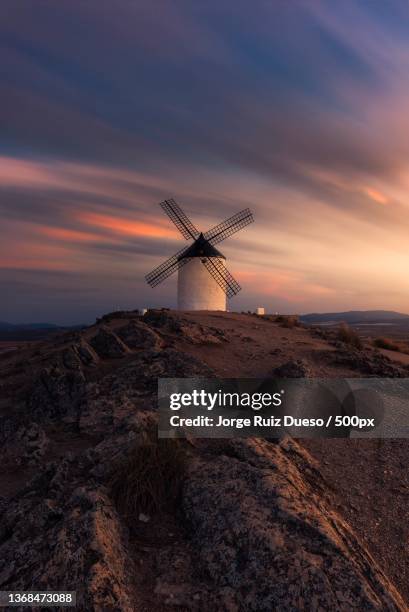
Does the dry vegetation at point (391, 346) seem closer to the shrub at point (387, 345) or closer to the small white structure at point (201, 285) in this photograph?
the shrub at point (387, 345)

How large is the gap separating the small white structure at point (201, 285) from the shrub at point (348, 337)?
14323 mm

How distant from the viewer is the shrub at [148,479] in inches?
262

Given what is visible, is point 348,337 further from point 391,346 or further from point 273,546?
point 273,546

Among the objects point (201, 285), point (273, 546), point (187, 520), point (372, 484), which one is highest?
point (201, 285)

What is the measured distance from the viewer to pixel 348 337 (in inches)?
964

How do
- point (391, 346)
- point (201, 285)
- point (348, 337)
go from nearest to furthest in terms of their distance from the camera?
point (348, 337)
point (391, 346)
point (201, 285)

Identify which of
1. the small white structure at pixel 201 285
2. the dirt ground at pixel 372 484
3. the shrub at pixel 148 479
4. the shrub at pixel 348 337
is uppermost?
the small white structure at pixel 201 285

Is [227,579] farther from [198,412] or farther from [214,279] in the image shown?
[214,279]

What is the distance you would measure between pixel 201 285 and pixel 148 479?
3189cm

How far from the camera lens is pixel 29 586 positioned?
16.9 feet

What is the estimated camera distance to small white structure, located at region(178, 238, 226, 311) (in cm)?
3841

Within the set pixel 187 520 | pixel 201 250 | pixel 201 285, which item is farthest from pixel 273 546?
pixel 201 250

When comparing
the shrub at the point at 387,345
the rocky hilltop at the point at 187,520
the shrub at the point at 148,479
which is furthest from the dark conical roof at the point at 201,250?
the shrub at the point at 148,479

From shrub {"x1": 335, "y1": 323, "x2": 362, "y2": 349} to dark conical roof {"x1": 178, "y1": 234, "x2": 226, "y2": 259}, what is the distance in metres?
15.7
